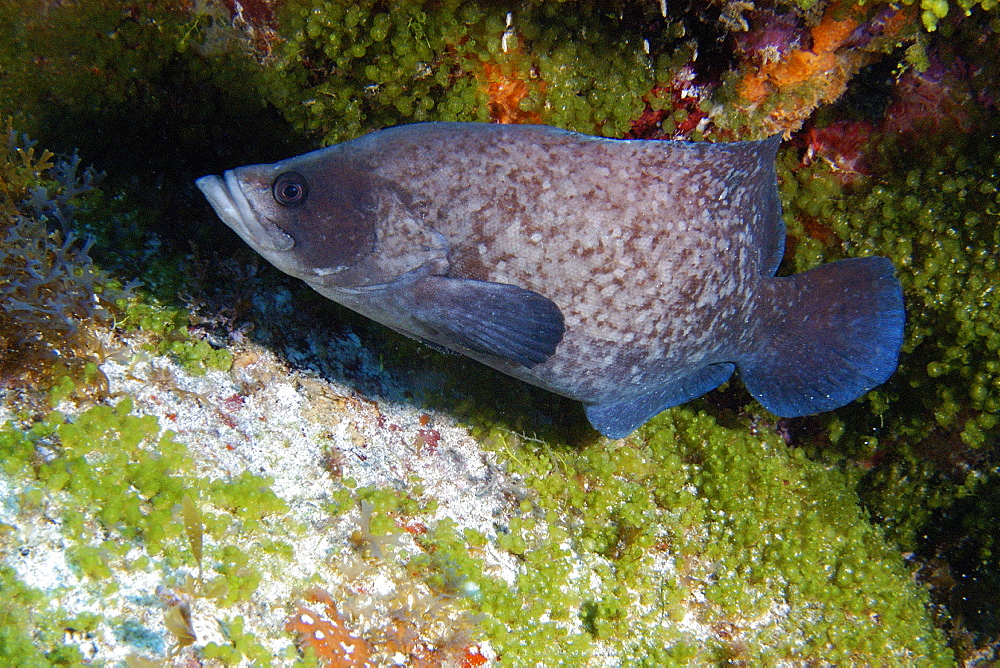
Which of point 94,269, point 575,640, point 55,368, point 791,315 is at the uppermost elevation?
point 791,315

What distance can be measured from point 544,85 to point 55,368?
3.04 m

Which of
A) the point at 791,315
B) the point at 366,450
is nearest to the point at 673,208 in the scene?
the point at 791,315

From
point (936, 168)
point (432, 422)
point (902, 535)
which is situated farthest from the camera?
point (902, 535)

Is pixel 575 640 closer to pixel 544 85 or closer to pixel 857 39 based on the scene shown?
pixel 544 85

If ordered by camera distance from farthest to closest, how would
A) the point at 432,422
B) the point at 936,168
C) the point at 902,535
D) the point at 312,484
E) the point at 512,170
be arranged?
the point at 902,535
the point at 432,422
the point at 936,168
the point at 312,484
the point at 512,170

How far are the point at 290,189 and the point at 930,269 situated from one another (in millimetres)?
3861

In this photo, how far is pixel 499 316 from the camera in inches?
106

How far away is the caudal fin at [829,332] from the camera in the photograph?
129 inches

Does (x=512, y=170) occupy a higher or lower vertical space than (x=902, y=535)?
higher

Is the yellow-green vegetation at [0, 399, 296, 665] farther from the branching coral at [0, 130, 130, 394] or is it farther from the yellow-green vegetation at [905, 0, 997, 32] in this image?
the yellow-green vegetation at [905, 0, 997, 32]

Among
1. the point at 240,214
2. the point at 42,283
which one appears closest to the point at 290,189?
the point at 240,214

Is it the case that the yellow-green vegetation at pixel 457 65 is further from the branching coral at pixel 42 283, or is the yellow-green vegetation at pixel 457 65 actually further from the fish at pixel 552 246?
the branching coral at pixel 42 283

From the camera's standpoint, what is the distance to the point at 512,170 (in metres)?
2.77

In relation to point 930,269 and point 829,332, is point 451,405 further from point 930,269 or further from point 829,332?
point 930,269
